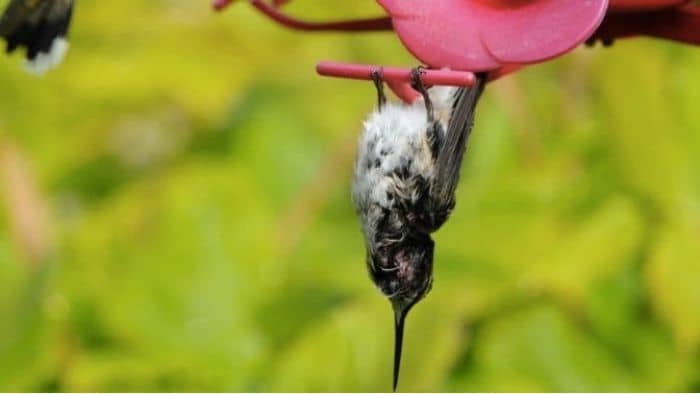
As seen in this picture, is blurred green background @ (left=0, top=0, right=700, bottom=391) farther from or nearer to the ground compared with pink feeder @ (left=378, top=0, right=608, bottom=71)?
nearer to the ground

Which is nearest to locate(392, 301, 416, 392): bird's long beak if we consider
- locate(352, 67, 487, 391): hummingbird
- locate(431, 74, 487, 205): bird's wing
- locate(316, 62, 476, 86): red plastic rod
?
locate(352, 67, 487, 391): hummingbird

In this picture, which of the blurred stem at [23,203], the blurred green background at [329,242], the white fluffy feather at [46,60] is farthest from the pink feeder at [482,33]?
the blurred stem at [23,203]

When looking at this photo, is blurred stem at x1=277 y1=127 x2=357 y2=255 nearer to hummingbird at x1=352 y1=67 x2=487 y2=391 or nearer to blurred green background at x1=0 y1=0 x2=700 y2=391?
blurred green background at x1=0 y1=0 x2=700 y2=391

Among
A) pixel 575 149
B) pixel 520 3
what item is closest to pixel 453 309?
pixel 575 149

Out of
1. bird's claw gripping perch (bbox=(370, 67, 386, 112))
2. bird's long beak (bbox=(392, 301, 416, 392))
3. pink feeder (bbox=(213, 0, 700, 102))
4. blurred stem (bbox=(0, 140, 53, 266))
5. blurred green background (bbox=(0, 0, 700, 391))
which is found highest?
pink feeder (bbox=(213, 0, 700, 102))

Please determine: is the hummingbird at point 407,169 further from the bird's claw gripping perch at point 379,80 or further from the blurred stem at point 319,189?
the blurred stem at point 319,189

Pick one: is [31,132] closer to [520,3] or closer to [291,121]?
[291,121]

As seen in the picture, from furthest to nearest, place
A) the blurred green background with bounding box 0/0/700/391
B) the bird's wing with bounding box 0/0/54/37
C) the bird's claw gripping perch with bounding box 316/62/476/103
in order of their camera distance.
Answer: the blurred green background with bounding box 0/0/700/391, the bird's wing with bounding box 0/0/54/37, the bird's claw gripping perch with bounding box 316/62/476/103

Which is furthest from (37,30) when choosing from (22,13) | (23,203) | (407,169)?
(23,203)

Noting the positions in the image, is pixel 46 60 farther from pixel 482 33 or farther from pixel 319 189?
pixel 319 189
